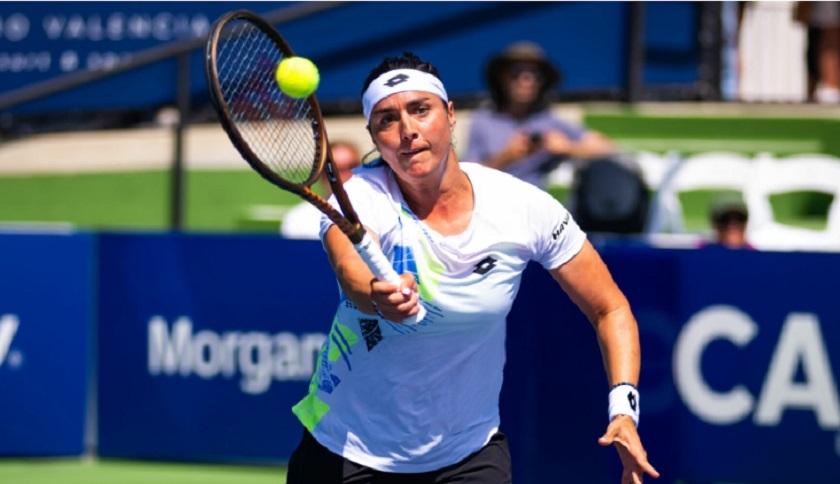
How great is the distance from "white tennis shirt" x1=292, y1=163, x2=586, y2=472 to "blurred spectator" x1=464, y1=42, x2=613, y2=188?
495cm

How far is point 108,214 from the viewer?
448 inches

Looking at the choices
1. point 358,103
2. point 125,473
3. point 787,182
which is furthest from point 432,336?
point 358,103

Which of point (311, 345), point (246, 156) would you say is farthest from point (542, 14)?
point (246, 156)

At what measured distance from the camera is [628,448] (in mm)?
4035

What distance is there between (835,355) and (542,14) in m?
5.02

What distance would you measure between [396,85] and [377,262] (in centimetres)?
46

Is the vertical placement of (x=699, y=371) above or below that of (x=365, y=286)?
below

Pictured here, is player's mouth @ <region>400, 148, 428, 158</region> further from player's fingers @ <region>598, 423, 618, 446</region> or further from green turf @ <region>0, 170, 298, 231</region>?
green turf @ <region>0, 170, 298, 231</region>

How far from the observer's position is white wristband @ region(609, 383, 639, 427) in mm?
4125

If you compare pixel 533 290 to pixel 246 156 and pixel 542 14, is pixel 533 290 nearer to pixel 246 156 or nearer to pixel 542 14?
pixel 246 156

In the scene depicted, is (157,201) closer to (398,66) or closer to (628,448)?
(398,66)

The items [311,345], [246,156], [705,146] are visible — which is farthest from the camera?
[705,146]

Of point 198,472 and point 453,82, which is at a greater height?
point 453,82

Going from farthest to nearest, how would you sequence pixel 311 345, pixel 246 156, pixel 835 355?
1. pixel 311 345
2. pixel 835 355
3. pixel 246 156
